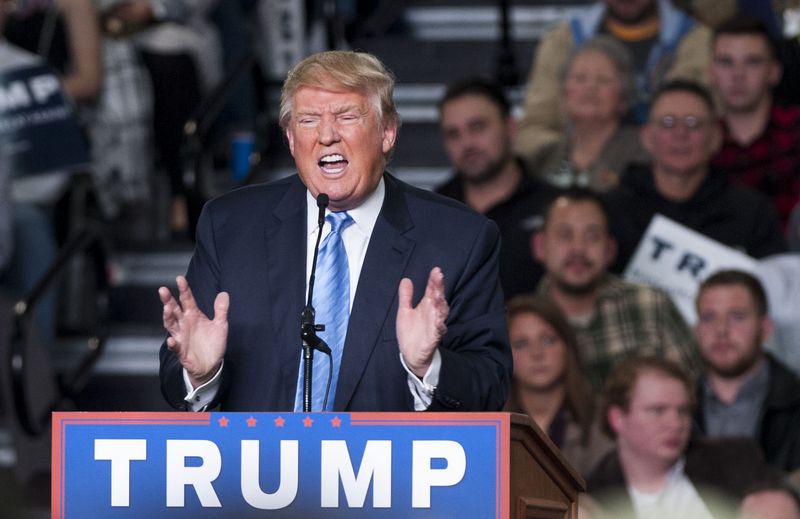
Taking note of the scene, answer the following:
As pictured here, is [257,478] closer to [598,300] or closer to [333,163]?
[333,163]

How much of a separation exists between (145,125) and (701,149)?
2644mm

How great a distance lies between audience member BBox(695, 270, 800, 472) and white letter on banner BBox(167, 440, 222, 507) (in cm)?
373

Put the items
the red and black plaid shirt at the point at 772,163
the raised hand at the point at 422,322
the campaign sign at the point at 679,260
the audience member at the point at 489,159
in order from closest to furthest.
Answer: the raised hand at the point at 422,322 → the campaign sign at the point at 679,260 → the audience member at the point at 489,159 → the red and black plaid shirt at the point at 772,163

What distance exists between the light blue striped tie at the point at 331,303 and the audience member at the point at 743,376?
3.23 m

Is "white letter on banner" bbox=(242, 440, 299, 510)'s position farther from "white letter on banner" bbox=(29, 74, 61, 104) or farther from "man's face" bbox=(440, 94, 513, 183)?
"white letter on banner" bbox=(29, 74, 61, 104)

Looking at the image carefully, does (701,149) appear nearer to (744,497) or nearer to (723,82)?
(723,82)

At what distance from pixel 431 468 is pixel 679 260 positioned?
13.7 ft

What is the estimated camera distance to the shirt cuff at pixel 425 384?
10.9 feet

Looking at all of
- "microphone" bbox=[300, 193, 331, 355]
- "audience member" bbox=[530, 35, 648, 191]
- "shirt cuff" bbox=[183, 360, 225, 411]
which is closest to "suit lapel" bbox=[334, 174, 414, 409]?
"microphone" bbox=[300, 193, 331, 355]

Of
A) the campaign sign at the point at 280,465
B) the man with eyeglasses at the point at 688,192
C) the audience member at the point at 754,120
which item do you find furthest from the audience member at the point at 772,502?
the campaign sign at the point at 280,465

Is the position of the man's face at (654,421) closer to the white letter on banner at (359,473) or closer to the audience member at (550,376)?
the audience member at (550,376)

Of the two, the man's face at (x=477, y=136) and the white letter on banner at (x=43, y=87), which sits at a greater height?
the white letter on banner at (x=43, y=87)

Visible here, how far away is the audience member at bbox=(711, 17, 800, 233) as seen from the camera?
746cm

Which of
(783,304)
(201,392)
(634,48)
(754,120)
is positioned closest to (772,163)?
(754,120)
